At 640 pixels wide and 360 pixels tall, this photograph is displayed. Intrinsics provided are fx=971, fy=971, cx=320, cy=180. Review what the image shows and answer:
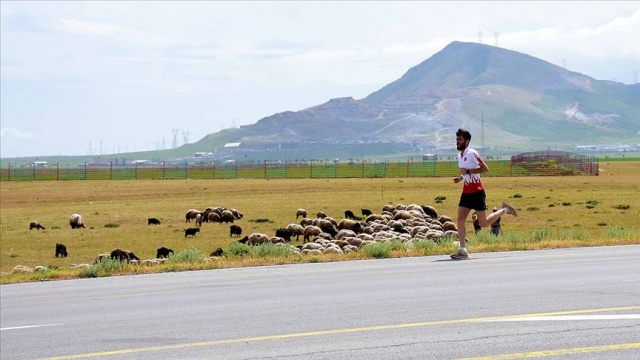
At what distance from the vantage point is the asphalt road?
30.6 ft

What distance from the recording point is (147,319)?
12.1 m

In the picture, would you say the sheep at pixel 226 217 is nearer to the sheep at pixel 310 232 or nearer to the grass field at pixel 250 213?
the grass field at pixel 250 213

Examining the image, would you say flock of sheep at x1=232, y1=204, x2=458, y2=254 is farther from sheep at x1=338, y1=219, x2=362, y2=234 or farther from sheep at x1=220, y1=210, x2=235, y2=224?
sheep at x1=220, y1=210, x2=235, y2=224

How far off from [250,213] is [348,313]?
3707 cm

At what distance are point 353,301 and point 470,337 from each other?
123 inches

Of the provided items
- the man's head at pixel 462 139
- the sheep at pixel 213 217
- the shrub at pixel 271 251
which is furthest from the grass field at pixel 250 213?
the man's head at pixel 462 139

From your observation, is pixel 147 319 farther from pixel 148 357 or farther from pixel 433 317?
pixel 433 317

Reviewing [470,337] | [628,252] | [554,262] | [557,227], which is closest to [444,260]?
[554,262]

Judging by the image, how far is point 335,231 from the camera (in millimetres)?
33906

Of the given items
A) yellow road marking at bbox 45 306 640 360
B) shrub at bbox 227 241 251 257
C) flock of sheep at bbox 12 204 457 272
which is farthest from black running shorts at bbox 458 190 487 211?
yellow road marking at bbox 45 306 640 360

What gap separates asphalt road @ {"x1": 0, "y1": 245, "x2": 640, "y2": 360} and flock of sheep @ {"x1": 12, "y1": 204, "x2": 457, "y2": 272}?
614 cm

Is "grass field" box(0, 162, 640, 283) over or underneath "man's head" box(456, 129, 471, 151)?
underneath

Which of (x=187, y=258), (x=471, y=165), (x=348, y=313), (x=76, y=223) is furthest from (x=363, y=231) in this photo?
(x=348, y=313)

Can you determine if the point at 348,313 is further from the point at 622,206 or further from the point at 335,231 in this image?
the point at 622,206
